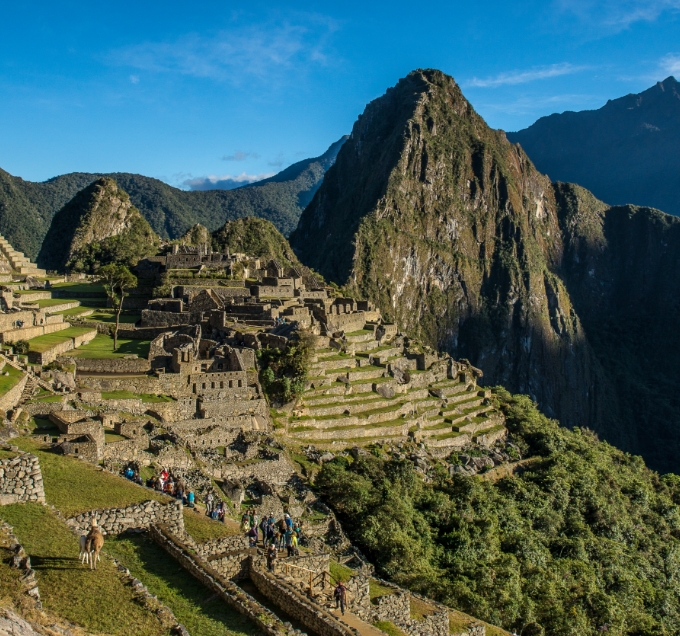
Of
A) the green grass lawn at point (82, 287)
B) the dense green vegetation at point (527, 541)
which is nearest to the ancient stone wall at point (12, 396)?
the dense green vegetation at point (527, 541)

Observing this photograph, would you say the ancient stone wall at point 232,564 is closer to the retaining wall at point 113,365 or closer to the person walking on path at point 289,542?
the person walking on path at point 289,542

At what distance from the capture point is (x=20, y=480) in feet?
42.1

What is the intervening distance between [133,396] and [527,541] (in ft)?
59.6

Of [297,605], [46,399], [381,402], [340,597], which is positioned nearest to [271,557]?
[340,597]

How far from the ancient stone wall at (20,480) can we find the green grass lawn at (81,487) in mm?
646

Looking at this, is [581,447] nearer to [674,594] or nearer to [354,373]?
[674,594]

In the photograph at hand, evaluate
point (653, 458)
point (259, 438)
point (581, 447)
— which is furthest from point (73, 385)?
point (653, 458)

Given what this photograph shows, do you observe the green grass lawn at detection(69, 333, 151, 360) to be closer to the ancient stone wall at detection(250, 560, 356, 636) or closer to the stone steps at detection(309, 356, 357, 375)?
the stone steps at detection(309, 356, 357, 375)

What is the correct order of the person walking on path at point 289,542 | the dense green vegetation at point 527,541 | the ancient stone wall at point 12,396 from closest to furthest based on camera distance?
the person walking on path at point 289,542
the ancient stone wall at point 12,396
the dense green vegetation at point 527,541

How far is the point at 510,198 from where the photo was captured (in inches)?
7766

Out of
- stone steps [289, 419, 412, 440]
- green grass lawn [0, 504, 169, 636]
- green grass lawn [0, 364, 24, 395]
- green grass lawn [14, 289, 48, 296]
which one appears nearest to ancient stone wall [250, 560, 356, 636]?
green grass lawn [0, 504, 169, 636]

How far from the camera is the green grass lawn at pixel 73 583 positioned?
9781 millimetres

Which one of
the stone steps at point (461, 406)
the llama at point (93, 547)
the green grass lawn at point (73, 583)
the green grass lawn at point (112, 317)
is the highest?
the green grass lawn at point (112, 317)

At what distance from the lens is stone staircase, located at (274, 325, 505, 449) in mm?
38812
